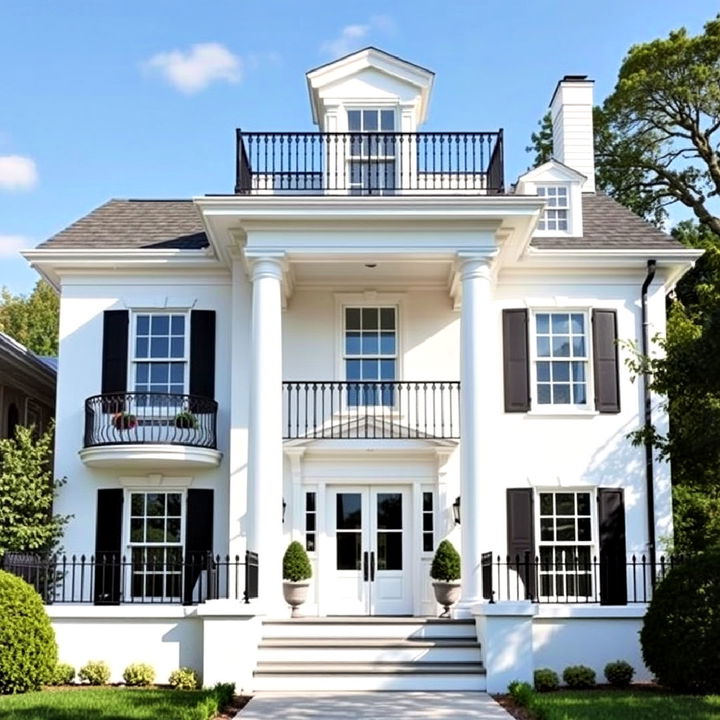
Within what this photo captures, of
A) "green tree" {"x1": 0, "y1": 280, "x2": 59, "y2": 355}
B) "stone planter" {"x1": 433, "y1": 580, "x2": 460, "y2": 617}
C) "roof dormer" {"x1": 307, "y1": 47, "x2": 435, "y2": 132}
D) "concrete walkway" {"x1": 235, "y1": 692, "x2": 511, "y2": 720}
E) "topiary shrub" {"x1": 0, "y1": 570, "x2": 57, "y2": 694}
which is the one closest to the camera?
"concrete walkway" {"x1": 235, "y1": 692, "x2": 511, "y2": 720}

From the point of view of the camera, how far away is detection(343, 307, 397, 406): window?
18.9m

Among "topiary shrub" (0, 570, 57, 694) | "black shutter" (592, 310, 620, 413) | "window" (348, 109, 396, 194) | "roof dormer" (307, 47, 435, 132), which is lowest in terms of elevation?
"topiary shrub" (0, 570, 57, 694)

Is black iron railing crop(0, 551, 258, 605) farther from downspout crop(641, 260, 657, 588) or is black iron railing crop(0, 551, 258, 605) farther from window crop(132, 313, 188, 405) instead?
downspout crop(641, 260, 657, 588)

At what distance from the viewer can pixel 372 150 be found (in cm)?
1952

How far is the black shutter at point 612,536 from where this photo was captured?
58.4 ft

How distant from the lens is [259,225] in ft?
54.9

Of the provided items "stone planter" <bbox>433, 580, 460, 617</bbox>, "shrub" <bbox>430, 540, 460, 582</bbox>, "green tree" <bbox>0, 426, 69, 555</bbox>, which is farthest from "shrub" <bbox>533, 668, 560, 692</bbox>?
"green tree" <bbox>0, 426, 69, 555</bbox>

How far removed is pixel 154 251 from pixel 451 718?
10281mm

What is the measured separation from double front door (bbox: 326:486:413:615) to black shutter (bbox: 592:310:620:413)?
3.82 meters

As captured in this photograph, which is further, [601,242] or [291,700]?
[601,242]

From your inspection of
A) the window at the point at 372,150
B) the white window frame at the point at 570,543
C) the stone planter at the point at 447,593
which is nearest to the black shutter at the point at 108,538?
the stone planter at the point at 447,593

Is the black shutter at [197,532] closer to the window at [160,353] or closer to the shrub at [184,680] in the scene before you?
the window at [160,353]

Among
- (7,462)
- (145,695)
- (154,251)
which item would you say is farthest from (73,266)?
(145,695)

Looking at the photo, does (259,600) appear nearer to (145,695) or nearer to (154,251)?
(145,695)
